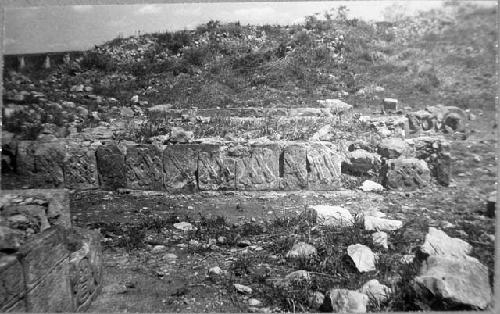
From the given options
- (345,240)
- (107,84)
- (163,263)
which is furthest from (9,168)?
(345,240)

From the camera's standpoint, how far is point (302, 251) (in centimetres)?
408

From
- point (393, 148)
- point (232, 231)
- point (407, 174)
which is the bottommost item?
point (232, 231)

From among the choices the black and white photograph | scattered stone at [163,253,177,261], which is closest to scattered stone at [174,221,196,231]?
the black and white photograph

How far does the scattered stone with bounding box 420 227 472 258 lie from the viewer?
158 inches

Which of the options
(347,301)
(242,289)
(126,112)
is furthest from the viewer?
(126,112)

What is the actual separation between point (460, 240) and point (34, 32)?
462 cm

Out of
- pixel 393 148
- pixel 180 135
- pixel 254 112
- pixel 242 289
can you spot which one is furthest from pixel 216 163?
pixel 393 148

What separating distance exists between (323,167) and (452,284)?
168cm

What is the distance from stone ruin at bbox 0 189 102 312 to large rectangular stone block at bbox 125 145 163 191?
2.36ft

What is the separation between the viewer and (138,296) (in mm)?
3820

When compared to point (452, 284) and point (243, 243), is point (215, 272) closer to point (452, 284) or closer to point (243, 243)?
point (243, 243)

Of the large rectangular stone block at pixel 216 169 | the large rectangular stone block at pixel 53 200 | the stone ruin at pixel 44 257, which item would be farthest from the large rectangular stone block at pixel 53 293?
the large rectangular stone block at pixel 216 169

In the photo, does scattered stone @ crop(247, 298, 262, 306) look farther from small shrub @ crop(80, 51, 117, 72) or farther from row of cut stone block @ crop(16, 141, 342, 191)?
small shrub @ crop(80, 51, 117, 72)

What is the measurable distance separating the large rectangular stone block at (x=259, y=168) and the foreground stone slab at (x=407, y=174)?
1177 mm
